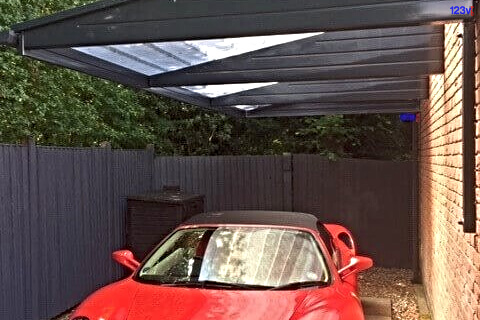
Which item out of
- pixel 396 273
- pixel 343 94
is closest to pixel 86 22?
pixel 343 94

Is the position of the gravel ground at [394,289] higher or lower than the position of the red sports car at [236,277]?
lower

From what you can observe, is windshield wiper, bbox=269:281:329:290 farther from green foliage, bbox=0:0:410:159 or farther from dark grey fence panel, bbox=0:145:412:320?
green foliage, bbox=0:0:410:159

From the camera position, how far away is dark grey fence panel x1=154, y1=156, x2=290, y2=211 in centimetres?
1162

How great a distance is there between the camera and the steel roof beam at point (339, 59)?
537 centimetres

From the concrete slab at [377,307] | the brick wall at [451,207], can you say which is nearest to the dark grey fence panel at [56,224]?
the concrete slab at [377,307]

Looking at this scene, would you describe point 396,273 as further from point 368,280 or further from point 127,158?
point 127,158

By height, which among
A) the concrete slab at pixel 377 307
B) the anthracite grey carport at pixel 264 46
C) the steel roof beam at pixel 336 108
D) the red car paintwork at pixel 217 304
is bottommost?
the concrete slab at pixel 377 307

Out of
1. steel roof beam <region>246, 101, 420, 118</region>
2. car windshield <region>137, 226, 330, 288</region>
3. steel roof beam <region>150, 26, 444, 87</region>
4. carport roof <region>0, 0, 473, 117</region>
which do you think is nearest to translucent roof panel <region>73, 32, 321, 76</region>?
carport roof <region>0, 0, 473, 117</region>

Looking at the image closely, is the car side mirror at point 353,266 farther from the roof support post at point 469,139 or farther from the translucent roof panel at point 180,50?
the translucent roof panel at point 180,50

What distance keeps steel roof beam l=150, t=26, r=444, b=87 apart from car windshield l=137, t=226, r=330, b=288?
1.84 metres

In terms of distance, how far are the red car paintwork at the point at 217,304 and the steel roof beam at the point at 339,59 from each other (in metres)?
2.31

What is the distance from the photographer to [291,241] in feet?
15.9

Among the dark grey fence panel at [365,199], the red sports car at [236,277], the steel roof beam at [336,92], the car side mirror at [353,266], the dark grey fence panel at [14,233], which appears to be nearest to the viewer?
the red sports car at [236,277]

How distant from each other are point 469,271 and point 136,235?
19.4 ft
